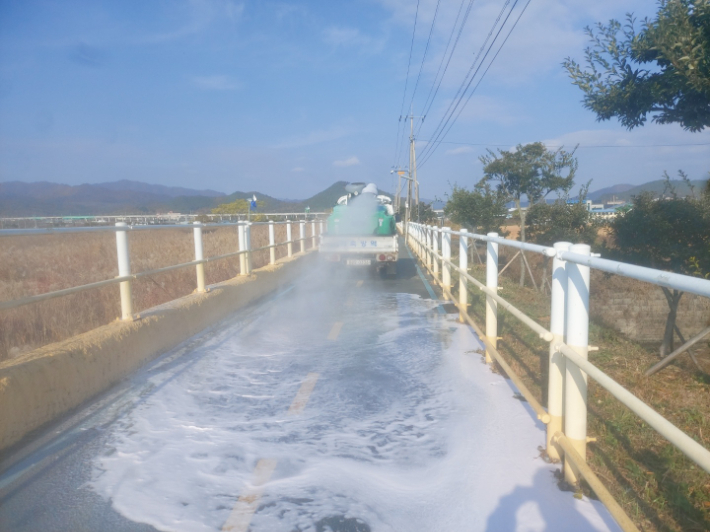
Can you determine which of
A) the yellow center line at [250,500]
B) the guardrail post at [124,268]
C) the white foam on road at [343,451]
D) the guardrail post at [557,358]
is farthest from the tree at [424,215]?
the yellow center line at [250,500]

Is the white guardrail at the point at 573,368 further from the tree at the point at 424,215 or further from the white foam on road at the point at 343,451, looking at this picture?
the tree at the point at 424,215

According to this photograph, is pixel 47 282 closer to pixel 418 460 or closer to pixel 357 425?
pixel 357 425

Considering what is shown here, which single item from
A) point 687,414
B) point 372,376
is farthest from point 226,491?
point 687,414

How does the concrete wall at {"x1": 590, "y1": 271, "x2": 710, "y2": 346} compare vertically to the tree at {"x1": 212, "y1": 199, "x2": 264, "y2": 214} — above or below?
below

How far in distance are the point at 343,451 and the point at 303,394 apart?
4.49 feet

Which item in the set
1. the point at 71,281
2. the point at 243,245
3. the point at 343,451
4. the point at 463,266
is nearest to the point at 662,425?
the point at 343,451

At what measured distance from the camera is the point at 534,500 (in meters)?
3.31

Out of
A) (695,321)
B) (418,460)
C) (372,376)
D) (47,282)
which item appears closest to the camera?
(418,460)

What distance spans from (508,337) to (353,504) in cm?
473

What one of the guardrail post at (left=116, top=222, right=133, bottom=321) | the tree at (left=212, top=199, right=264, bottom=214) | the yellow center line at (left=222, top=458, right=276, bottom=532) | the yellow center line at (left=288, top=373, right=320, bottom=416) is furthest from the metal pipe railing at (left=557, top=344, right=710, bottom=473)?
the tree at (left=212, top=199, right=264, bottom=214)

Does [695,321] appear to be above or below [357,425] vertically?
below

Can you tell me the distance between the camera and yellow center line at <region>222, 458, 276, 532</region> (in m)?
3.14

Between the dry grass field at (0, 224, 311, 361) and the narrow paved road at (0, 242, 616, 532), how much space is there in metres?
2.74

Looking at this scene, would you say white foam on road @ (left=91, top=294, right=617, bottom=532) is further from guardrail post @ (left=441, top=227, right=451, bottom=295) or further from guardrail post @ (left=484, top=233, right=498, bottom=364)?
guardrail post @ (left=441, top=227, right=451, bottom=295)
